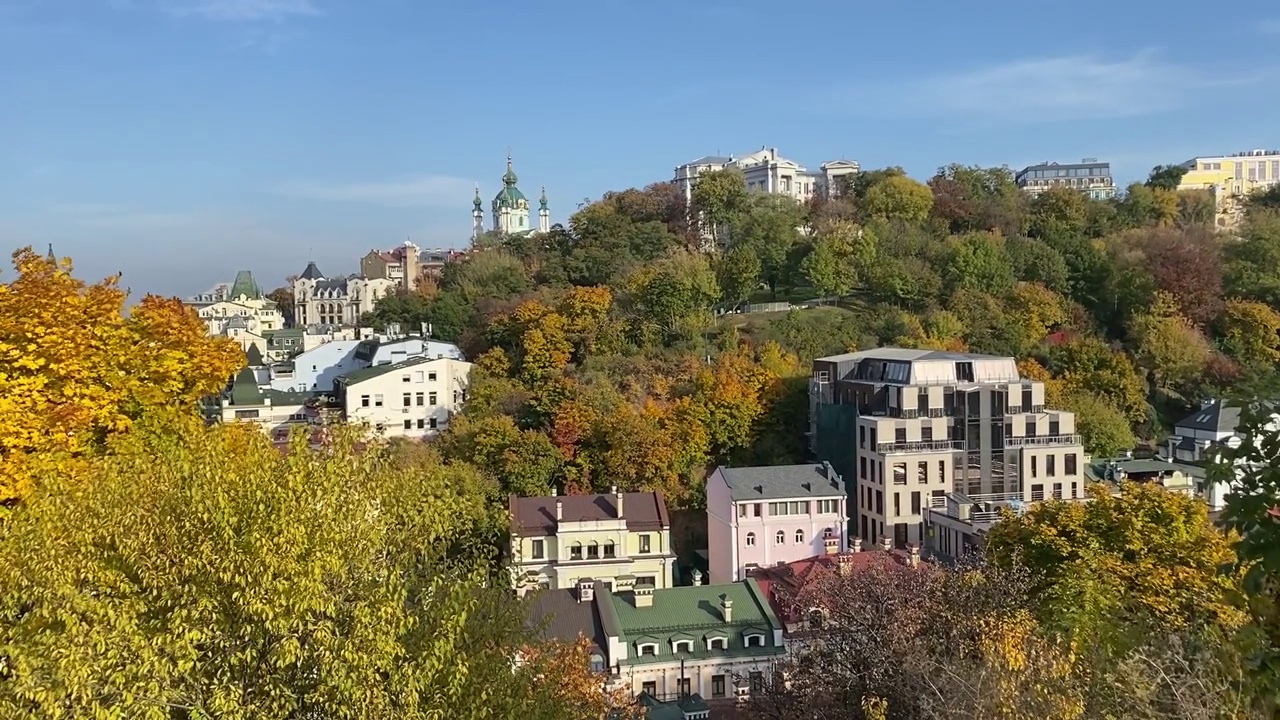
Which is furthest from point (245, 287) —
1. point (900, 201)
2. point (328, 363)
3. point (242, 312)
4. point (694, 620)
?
point (694, 620)

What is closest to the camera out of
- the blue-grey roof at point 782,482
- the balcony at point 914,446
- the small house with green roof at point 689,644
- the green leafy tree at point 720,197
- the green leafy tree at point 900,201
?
the small house with green roof at point 689,644

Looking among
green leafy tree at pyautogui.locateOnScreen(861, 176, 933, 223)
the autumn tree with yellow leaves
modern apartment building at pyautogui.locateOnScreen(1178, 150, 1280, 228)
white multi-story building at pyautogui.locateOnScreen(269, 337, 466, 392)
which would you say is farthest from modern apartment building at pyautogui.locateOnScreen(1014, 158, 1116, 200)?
the autumn tree with yellow leaves

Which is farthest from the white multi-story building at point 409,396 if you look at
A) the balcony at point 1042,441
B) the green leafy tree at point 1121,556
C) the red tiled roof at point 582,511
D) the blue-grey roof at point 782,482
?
the green leafy tree at point 1121,556

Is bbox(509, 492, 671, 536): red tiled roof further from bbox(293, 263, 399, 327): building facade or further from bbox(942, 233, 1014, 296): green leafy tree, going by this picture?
bbox(293, 263, 399, 327): building facade

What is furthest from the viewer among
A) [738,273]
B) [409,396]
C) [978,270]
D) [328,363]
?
[328,363]

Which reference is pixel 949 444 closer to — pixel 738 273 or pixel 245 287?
pixel 738 273

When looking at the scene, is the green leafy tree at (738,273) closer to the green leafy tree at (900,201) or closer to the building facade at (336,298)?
the green leafy tree at (900,201)
